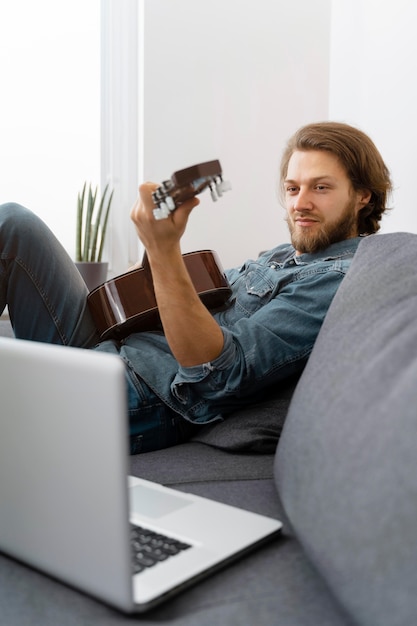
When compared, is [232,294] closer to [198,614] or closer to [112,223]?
[198,614]

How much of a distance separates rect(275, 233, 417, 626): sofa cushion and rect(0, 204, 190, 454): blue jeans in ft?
2.26

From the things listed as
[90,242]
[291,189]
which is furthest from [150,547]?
[90,242]

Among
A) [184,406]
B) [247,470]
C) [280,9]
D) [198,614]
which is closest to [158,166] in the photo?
[280,9]

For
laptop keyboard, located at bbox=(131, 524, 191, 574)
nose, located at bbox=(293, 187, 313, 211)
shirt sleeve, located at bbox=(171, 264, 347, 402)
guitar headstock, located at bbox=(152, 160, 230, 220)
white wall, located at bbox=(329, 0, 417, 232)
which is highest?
white wall, located at bbox=(329, 0, 417, 232)

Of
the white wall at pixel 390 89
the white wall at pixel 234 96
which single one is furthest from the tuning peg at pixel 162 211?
the white wall at pixel 234 96

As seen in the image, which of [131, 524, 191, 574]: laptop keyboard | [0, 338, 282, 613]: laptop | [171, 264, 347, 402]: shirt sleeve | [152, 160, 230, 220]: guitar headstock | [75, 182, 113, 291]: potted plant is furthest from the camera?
[75, 182, 113, 291]: potted plant

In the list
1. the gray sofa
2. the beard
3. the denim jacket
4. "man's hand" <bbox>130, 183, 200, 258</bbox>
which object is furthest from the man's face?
the gray sofa

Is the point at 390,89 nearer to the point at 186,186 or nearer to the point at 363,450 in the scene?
the point at 186,186

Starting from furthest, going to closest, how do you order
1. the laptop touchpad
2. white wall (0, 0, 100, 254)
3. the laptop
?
1. white wall (0, 0, 100, 254)
2. the laptop touchpad
3. the laptop

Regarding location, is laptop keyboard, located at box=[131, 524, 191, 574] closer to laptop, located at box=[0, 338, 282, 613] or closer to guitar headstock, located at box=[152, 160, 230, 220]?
laptop, located at box=[0, 338, 282, 613]

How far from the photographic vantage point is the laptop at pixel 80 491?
64 cm

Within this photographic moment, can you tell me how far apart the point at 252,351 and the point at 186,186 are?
1.21 feet

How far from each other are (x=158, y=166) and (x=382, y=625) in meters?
2.46

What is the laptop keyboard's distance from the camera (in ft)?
2.46
